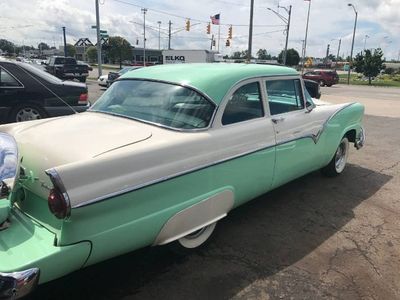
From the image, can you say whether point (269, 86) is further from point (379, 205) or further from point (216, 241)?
point (379, 205)

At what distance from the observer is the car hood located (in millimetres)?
2557

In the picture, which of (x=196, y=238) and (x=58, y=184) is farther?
(x=196, y=238)

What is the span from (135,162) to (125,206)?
0.29m

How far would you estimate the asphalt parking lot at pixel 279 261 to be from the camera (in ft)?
9.37

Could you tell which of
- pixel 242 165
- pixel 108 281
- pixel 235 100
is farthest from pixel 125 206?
pixel 235 100

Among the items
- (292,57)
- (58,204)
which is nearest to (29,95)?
(58,204)

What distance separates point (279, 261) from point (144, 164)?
1.51 metres

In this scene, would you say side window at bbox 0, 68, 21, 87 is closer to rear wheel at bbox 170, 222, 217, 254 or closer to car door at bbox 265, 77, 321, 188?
car door at bbox 265, 77, 321, 188

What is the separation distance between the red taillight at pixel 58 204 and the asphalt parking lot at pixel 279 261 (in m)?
0.80

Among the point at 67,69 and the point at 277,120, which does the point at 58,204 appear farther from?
the point at 67,69

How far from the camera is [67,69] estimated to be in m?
25.8

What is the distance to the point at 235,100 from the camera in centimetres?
349

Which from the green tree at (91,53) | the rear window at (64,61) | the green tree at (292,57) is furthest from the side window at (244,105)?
the green tree at (91,53)

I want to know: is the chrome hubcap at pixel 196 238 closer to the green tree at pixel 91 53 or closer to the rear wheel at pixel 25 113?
the rear wheel at pixel 25 113
